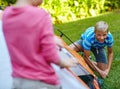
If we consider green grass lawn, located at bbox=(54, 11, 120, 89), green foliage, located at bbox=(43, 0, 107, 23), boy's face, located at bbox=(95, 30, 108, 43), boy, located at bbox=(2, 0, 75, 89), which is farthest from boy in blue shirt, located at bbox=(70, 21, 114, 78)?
green foliage, located at bbox=(43, 0, 107, 23)

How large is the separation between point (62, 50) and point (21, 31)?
3.33ft

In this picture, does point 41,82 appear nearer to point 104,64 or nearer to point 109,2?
point 104,64

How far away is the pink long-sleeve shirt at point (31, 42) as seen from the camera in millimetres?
1768

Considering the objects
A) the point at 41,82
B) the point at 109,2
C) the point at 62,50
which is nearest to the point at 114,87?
the point at 62,50

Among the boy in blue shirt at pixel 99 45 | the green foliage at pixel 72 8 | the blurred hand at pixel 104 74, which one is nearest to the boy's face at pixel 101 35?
the boy in blue shirt at pixel 99 45

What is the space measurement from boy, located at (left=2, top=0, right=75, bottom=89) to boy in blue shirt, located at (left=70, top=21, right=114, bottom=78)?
154cm

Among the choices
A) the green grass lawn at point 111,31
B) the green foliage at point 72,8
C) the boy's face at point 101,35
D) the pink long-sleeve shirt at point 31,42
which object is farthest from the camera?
the green foliage at point 72,8

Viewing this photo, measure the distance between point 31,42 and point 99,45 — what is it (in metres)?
1.92

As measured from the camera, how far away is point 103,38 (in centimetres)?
345

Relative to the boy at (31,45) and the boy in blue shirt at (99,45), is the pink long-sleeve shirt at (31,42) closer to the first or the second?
the boy at (31,45)

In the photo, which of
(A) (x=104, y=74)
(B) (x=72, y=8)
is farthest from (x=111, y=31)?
(A) (x=104, y=74)

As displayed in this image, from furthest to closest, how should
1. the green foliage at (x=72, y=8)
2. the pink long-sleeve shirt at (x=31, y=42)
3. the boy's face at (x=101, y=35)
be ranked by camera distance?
the green foliage at (x=72, y=8) → the boy's face at (x=101, y=35) → the pink long-sleeve shirt at (x=31, y=42)

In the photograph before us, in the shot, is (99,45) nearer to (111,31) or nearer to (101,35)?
(101,35)

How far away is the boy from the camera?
1.77 m
